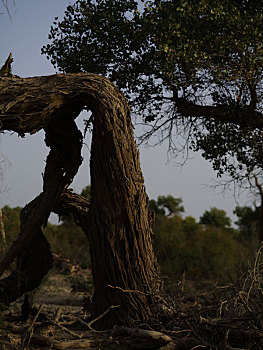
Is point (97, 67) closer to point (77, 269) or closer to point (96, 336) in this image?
point (96, 336)

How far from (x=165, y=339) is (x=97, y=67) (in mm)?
5773

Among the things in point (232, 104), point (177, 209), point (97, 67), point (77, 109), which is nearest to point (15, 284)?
point (77, 109)

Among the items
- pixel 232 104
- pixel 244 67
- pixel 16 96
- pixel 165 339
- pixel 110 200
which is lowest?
pixel 165 339

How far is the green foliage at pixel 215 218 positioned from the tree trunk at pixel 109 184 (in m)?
24.5

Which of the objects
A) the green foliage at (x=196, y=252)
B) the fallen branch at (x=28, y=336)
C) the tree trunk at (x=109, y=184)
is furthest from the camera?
the green foliage at (x=196, y=252)

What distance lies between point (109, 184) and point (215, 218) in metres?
25.1

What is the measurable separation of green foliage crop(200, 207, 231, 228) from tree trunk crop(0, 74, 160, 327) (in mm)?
24524

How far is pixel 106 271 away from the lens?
4.84 metres

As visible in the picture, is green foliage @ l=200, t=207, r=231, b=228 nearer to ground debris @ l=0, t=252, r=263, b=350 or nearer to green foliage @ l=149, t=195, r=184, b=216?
green foliage @ l=149, t=195, r=184, b=216

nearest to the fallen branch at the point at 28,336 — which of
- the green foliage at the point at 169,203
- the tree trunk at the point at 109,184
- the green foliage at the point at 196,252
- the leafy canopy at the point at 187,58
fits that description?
the tree trunk at the point at 109,184

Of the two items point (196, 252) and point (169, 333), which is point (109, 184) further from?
point (196, 252)

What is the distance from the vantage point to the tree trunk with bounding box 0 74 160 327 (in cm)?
480

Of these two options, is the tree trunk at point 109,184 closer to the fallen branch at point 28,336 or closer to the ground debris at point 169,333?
the ground debris at point 169,333

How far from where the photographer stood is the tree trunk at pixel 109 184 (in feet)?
15.8
